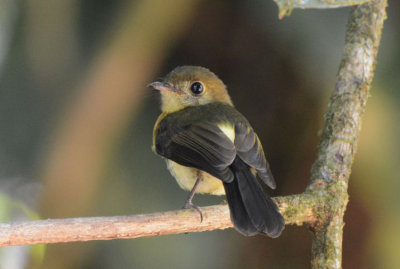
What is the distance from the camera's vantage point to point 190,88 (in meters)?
3.08

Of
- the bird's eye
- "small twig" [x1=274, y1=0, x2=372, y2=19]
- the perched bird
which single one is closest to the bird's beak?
the perched bird

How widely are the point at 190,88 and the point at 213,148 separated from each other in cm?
70

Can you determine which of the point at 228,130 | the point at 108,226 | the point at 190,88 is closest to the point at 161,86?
the point at 190,88

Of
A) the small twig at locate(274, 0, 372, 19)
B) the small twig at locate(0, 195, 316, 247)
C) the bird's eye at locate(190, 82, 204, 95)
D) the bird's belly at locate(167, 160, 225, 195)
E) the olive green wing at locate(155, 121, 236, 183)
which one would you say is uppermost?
the small twig at locate(274, 0, 372, 19)

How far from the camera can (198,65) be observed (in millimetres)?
3238

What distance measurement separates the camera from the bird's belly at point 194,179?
2.72 meters

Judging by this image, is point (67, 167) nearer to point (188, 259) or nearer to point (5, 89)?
point (5, 89)

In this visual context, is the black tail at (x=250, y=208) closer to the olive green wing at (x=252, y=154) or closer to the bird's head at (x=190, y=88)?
the olive green wing at (x=252, y=154)

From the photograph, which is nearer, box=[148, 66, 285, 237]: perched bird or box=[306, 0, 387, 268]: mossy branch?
box=[148, 66, 285, 237]: perched bird

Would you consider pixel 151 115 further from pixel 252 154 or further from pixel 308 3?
pixel 308 3

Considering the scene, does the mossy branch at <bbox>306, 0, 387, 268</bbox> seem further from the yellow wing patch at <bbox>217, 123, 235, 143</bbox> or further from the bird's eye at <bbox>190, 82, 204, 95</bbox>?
the bird's eye at <bbox>190, 82, 204, 95</bbox>

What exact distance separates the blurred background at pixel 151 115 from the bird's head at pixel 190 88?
19cm

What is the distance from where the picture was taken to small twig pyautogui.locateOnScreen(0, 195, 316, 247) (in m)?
2.05

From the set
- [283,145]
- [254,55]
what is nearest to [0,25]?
[254,55]
